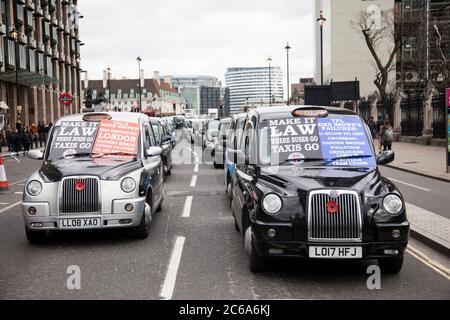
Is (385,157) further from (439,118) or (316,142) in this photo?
(439,118)

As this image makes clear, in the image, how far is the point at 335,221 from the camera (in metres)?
5.47

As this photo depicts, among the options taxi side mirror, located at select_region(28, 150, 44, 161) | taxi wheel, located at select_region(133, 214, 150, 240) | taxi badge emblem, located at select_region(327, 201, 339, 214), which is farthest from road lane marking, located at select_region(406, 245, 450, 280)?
taxi side mirror, located at select_region(28, 150, 44, 161)

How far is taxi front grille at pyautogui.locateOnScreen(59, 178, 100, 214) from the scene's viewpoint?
7199mm

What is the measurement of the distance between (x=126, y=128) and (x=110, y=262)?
3.06m

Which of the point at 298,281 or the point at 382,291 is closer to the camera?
the point at 382,291

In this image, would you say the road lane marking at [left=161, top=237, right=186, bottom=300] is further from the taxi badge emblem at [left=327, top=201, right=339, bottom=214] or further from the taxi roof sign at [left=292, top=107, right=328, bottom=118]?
the taxi roof sign at [left=292, top=107, right=328, bottom=118]

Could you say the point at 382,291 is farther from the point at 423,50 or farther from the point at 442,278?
the point at 423,50

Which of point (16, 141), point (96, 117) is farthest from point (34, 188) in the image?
point (16, 141)

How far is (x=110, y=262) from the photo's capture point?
6562mm

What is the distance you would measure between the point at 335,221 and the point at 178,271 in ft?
6.42

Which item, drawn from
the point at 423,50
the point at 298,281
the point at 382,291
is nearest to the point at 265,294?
the point at 298,281

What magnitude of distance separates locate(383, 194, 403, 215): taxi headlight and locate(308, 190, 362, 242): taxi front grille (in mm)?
372

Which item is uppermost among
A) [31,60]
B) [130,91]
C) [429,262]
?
[130,91]
